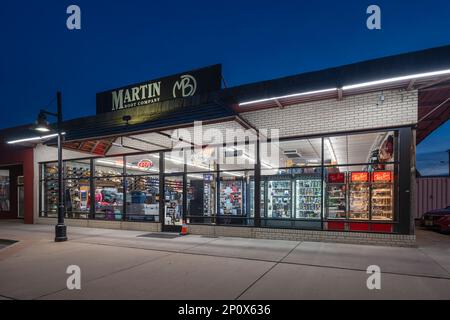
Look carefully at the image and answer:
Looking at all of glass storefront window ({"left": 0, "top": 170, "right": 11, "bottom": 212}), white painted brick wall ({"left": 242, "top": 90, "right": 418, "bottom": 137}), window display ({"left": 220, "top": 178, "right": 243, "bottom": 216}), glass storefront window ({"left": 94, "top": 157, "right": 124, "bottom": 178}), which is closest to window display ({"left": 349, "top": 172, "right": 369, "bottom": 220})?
white painted brick wall ({"left": 242, "top": 90, "right": 418, "bottom": 137})

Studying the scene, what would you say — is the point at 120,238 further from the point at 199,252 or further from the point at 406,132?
the point at 406,132

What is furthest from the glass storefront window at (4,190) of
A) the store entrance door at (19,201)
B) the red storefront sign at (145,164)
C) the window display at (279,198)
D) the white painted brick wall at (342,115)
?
the white painted brick wall at (342,115)

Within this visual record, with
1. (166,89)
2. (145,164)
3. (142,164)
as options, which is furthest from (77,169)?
(166,89)

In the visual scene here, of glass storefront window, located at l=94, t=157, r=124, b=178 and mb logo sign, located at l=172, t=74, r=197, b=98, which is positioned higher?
mb logo sign, located at l=172, t=74, r=197, b=98

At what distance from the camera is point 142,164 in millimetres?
13078

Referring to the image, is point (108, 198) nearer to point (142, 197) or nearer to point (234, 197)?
point (142, 197)

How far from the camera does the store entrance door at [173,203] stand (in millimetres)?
12078

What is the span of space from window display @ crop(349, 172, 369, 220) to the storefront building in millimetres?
33

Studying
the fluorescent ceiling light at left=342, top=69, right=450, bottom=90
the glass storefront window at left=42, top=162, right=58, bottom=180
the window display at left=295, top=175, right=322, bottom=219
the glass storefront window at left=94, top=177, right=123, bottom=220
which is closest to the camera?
the fluorescent ceiling light at left=342, top=69, right=450, bottom=90

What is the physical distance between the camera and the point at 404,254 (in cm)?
741

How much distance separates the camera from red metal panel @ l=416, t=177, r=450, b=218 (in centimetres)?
1575

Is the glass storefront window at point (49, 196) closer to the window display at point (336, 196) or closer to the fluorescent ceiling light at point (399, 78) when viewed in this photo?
the window display at point (336, 196)

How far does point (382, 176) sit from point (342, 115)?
240cm

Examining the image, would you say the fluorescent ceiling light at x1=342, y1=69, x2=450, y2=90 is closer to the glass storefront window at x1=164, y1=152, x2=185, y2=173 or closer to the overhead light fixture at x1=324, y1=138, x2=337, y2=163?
the overhead light fixture at x1=324, y1=138, x2=337, y2=163
